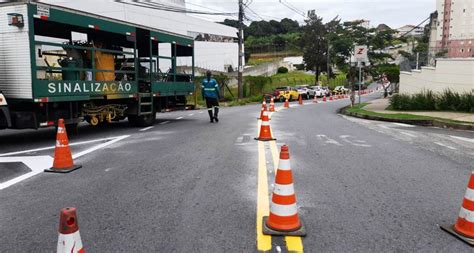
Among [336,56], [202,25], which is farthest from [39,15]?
[202,25]

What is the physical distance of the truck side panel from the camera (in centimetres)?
918

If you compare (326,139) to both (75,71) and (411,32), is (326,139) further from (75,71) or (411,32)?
(411,32)

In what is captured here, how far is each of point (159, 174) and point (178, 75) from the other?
969 centimetres

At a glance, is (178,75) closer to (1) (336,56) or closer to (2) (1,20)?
(2) (1,20)

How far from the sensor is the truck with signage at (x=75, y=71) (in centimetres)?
931

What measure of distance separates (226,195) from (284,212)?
148 centimetres

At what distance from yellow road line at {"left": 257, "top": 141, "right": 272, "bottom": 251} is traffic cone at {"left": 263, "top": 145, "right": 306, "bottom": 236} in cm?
10

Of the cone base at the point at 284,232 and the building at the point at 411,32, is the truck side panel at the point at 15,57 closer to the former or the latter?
the cone base at the point at 284,232

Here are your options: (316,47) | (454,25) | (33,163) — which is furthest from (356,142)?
(316,47)

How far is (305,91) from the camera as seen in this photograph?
44.7 metres

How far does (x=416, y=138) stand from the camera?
1139cm

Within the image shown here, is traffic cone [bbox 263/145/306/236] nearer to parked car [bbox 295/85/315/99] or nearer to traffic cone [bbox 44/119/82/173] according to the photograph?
traffic cone [bbox 44/119/82/173]

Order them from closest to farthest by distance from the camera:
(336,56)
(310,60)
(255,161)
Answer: (255,161) → (336,56) → (310,60)

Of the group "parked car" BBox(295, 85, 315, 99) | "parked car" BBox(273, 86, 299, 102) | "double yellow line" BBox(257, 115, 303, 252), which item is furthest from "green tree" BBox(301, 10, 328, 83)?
"double yellow line" BBox(257, 115, 303, 252)
